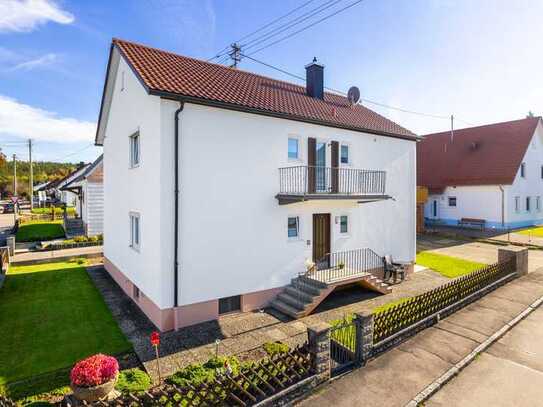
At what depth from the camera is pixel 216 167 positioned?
1025 cm

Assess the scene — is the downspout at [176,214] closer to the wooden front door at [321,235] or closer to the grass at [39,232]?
the wooden front door at [321,235]

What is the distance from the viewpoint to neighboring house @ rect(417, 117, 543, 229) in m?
28.4

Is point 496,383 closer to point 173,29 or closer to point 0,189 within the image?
point 173,29

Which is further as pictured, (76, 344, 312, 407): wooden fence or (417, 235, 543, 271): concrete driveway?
(417, 235, 543, 271): concrete driveway

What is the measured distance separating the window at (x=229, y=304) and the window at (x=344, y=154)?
7.25 meters

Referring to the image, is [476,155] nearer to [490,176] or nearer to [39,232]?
[490,176]

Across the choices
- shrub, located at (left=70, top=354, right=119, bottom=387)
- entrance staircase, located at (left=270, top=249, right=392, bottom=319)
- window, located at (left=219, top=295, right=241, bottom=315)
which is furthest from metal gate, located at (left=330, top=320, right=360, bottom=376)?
shrub, located at (left=70, top=354, right=119, bottom=387)

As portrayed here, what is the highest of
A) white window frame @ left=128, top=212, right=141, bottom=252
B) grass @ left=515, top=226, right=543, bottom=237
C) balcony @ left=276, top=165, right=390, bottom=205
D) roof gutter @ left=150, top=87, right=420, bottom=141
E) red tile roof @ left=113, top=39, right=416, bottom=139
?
red tile roof @ left=113, top=39, right=416, bottom=139

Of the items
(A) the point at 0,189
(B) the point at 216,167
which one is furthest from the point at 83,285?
(A) the point at 0,189

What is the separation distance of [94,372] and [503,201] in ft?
107

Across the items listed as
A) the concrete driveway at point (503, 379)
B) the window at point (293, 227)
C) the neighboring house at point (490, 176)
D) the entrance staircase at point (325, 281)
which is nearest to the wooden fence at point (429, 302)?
the concrete driveway at point (503, 379)

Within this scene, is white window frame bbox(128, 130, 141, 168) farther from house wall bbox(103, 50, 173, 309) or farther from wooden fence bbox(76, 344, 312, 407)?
wooden fence bbox(76, 344, 312, 407)

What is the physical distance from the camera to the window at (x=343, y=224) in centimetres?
→ 1383

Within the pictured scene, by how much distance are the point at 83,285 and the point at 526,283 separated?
19.9m
